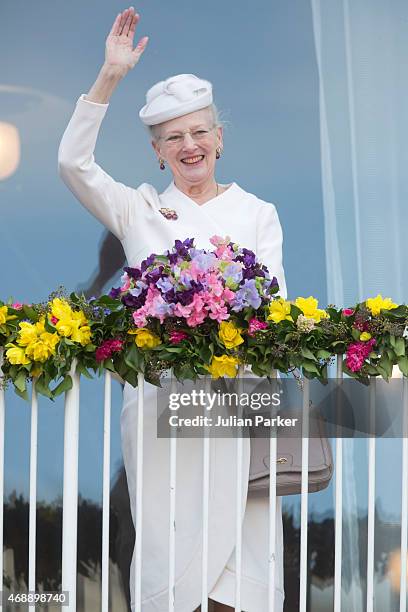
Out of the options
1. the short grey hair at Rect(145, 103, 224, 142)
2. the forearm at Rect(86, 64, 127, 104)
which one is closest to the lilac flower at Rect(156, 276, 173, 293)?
the forearm at Rect(86, 64, 127, 104)

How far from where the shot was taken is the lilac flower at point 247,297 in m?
3.86

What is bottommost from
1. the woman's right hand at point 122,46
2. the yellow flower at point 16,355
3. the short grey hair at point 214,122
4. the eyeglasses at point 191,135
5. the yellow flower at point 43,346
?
the yellow flower at point 16,355

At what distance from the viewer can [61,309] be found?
394 cm

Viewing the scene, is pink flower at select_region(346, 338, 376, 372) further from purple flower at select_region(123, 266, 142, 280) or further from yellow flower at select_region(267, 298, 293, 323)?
purple flower at select_region(123, 266, 142, 280)

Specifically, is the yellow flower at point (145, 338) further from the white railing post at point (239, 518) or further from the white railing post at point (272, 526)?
the white railing post at point (272, 526)

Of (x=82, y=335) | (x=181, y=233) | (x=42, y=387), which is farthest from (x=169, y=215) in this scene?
(x=42, y=387)

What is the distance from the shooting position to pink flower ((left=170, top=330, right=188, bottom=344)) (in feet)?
12.8

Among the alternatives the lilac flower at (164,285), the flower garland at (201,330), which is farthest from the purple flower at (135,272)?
the lilac flower at (164,285)

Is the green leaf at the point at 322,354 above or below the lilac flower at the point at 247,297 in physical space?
below

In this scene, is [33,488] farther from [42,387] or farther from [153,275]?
[153,275]

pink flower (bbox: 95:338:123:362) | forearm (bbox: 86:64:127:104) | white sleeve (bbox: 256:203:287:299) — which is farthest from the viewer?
white sleeve (bbox: 256:203:287:299)

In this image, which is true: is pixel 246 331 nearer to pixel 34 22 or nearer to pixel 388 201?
pixel 388 201

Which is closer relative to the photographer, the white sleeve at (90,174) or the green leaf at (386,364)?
the green leaf at (386,364)

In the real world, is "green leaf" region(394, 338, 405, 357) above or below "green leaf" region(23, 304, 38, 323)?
below
